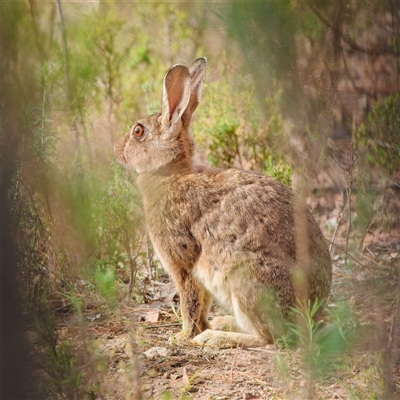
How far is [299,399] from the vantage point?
3.46 meters

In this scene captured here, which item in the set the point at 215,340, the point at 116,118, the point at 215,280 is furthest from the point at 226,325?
the point at 116,118

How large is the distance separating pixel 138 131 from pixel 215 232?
1116 mm

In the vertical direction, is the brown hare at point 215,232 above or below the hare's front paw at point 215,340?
above

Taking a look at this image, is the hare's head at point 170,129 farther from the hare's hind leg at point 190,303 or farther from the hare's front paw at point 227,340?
the hare's front paw at point 227,340

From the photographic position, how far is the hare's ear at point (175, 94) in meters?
5.00

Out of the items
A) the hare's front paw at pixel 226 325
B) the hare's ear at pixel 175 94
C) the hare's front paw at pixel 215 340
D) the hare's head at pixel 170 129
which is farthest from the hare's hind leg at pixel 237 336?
the hare's ear at pixel 175 94

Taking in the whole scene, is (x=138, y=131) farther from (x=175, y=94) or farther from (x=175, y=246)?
(x=175, y=246)

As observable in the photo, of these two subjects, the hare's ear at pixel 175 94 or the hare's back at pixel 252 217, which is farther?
the hare's ear at pixel 175 94

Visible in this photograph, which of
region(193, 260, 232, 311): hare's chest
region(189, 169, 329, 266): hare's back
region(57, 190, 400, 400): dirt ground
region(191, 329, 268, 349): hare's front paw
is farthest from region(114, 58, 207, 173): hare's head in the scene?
region(191, 329, 268, 349): hare's front paw

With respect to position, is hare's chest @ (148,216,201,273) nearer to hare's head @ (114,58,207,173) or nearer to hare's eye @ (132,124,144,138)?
hare's head @ (114,58,207,173)

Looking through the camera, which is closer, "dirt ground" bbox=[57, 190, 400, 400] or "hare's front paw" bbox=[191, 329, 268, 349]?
"dirt ground" bbox=[57, 190, 400, 400]

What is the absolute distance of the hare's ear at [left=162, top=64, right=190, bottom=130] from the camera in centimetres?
500

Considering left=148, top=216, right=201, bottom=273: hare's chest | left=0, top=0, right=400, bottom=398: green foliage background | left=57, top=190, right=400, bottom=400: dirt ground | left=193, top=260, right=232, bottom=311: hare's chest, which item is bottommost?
left=57, top=190, right=400, bottom=400: dirt ground

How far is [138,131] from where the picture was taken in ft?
17.3
